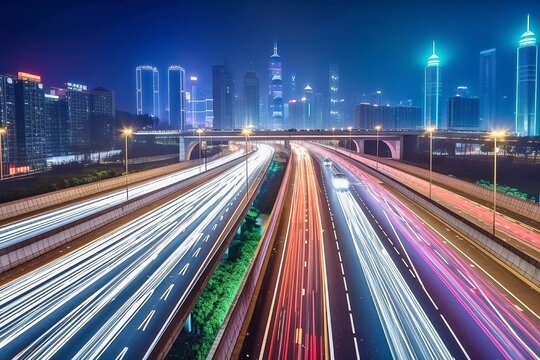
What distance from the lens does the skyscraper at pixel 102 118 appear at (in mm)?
136375

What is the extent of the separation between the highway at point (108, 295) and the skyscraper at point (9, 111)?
255ft

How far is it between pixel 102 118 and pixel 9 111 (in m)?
48.2

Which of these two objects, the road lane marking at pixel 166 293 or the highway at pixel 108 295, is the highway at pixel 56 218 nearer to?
the highway at pixel 108 295

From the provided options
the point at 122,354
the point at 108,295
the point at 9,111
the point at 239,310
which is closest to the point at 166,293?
the point at 108,295

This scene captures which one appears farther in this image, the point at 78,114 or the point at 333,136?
the point at 78,114

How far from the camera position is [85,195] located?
41344mm

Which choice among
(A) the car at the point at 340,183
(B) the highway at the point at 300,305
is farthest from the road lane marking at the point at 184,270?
(A) the car at the point at 340,183

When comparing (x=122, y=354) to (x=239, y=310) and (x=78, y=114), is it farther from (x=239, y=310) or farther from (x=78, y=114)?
(x=78, y=114)

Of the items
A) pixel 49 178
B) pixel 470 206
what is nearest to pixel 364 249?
pixel 470 206

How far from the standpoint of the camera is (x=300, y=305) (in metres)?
16.4

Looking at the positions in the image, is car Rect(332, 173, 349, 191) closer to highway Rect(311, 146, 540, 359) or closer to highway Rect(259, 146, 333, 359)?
highway Rect(311, 146, 540, 359)

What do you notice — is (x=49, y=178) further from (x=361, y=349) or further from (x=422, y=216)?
(x=361, y=349)

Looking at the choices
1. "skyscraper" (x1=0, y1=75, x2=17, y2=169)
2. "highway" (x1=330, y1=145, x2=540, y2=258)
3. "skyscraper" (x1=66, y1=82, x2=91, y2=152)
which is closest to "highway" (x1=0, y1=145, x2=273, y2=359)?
"highway" (x1=330, y1=145, x2=540, y2=258)

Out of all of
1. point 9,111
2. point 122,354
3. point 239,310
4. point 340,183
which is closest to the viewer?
point 122,354
